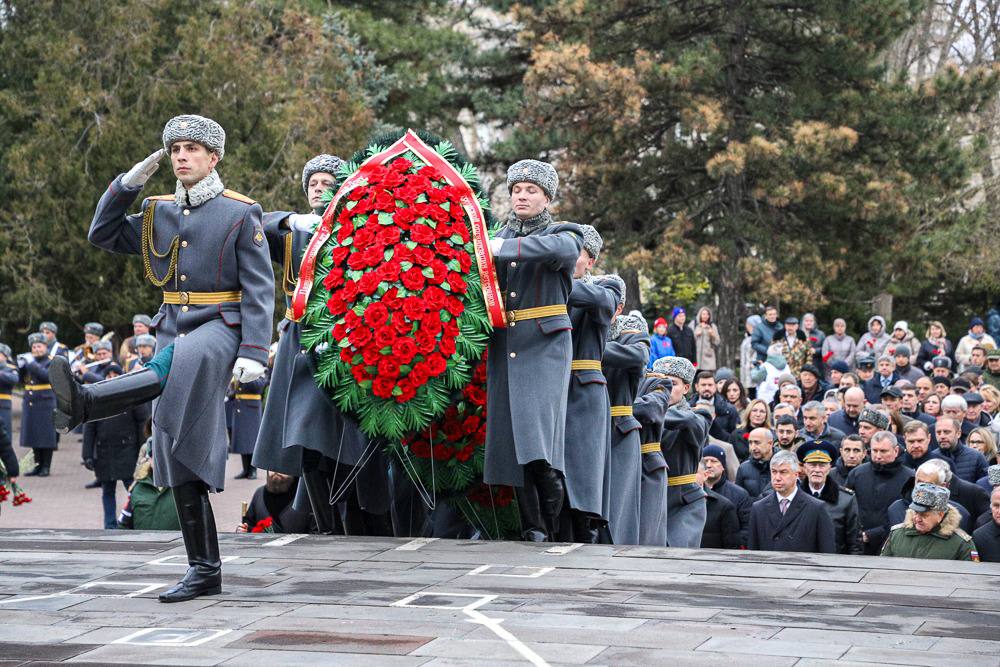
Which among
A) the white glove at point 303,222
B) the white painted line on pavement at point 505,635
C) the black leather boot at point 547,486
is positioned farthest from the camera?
the white glove at point 303,222

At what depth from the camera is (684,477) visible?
10.1 m

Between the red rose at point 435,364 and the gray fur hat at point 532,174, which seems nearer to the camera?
the red rose at point 435,364

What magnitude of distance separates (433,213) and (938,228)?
22.3 meters

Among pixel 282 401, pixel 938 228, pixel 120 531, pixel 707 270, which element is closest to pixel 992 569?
pixel 282 401

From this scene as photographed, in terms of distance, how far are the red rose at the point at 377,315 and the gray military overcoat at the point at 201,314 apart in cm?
103

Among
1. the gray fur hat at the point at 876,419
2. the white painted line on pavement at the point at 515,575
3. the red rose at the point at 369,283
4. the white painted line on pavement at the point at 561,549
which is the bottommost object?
the white painted line on pavement at the point at 515,575

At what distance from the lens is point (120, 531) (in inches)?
325

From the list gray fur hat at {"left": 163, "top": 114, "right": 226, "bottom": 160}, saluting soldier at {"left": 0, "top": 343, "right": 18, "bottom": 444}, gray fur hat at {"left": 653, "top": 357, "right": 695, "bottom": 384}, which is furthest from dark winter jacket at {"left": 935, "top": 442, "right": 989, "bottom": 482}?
saluting soldier at {"left": 0, "top": 343, "right": 18, "bottom": 444}

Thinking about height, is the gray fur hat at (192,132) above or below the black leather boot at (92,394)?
above

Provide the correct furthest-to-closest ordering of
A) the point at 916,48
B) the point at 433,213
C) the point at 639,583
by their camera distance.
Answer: the point at 916,48 < the point at 433,213 < the point at 639,583

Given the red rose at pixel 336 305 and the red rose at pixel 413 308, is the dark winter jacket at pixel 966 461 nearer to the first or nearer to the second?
the red rose at pixel 413 308

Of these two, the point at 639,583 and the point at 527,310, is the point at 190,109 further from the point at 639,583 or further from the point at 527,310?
the point at 639,583

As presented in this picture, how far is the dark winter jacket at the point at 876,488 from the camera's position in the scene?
417 inches

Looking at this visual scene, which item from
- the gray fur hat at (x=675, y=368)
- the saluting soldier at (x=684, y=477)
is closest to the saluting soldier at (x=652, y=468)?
the saluting soldier at (x=684, y=477)
